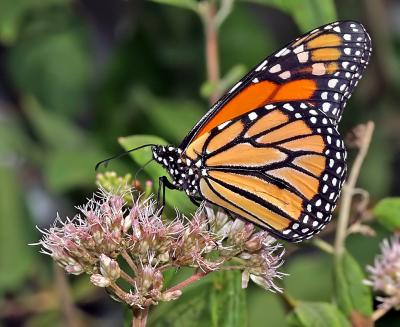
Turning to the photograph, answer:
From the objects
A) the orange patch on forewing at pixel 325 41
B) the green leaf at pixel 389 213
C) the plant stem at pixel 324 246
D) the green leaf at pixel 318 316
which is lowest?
the green leaf at pixel 318 316

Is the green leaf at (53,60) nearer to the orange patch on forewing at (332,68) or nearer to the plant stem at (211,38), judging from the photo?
the plant stem at (211,38)

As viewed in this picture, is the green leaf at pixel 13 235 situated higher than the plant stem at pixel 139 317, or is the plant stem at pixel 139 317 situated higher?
the plant stem at pixel 139 317

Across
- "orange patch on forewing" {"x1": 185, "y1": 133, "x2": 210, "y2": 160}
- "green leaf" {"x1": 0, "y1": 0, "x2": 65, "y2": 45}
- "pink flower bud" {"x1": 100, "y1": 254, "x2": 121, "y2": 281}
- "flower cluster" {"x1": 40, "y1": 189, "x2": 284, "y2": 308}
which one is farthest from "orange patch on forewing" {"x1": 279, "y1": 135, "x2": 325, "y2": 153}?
"green leaf" {"x1": 0, "y1": 0, "x2": 65, "y2": 45}

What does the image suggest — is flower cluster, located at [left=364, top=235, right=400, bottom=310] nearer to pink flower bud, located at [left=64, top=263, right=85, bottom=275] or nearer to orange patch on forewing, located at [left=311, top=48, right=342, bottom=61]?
orange patch on forewing, located at [left=311, top=48, right=342, bottom=61]

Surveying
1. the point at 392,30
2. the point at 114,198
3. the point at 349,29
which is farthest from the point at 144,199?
the point at 392,30

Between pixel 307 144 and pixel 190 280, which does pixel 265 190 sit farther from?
pixel 190 280

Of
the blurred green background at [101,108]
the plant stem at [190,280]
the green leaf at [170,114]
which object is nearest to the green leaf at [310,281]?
the blurred green background at [101,108]
